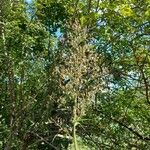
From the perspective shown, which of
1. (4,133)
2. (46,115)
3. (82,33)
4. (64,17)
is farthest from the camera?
(64,17)

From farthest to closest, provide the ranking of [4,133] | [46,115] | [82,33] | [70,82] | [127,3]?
1. [4,133]
2. [127,3]
3. [46,115]
4. [82,33]
5. [70,82]

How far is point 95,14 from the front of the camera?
1170 cm

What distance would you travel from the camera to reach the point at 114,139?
41.8 feet

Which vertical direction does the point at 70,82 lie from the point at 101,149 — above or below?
above

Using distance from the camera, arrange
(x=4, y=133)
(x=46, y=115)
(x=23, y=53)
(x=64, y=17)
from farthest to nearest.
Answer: (x=64, y=17) → (x=23, y=53) → (x=4, y=133) → (x=46, y=115)

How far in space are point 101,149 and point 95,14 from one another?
340cm

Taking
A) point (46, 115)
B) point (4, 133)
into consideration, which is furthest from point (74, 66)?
point (4, 133)

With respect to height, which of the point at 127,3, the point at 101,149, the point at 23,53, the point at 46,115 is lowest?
the point at 101,149

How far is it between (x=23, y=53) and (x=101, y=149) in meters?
4.46

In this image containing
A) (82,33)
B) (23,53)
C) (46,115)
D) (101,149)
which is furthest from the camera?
(23,53)

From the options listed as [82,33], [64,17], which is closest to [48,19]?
[64,17]

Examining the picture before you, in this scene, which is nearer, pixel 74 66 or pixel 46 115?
pixel 74 66

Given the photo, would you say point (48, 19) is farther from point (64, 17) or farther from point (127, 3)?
point (127, 3)

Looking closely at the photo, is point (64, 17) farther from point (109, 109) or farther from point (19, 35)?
point (109, 109)
